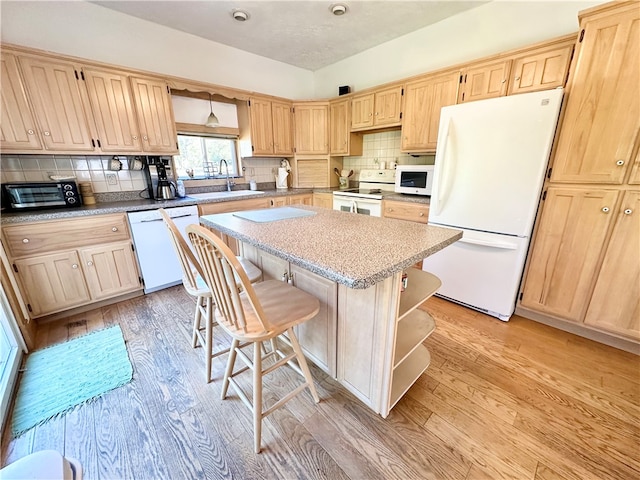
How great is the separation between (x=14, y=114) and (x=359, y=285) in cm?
298

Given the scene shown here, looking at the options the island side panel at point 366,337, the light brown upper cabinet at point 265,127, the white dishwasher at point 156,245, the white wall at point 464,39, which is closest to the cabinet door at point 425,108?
the white wall at point 464,39

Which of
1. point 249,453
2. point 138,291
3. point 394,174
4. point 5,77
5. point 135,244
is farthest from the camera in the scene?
point 394,174

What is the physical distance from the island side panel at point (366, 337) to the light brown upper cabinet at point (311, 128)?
295 cm

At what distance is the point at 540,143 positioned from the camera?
5.72ft

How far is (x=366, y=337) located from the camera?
1.20 meters

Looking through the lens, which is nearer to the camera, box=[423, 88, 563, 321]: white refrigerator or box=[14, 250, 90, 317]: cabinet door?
box=[423, 88, 563, 321]: white refrigerator

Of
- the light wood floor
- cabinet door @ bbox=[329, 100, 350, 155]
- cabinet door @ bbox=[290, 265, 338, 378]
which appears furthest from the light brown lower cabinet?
cabinet door @ bbox=[329, 100, 350, 155]

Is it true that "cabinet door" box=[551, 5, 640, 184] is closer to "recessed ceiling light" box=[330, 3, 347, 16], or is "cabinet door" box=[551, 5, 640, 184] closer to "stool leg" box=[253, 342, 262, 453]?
"recessed ceiling light" box=[330, 3, 347, 16]

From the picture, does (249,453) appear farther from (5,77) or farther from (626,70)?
(5,77)

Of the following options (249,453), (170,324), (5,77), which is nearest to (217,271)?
(249,453)

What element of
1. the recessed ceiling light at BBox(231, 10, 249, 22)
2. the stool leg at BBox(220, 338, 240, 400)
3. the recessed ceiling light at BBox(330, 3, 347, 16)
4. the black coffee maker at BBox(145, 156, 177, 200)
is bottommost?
the stool leg at BBox(220, 338, 240, 400)

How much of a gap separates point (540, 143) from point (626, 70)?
1.69ft

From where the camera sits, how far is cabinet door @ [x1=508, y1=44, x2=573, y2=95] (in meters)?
1.87

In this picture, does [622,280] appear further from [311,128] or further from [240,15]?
[240,15]
